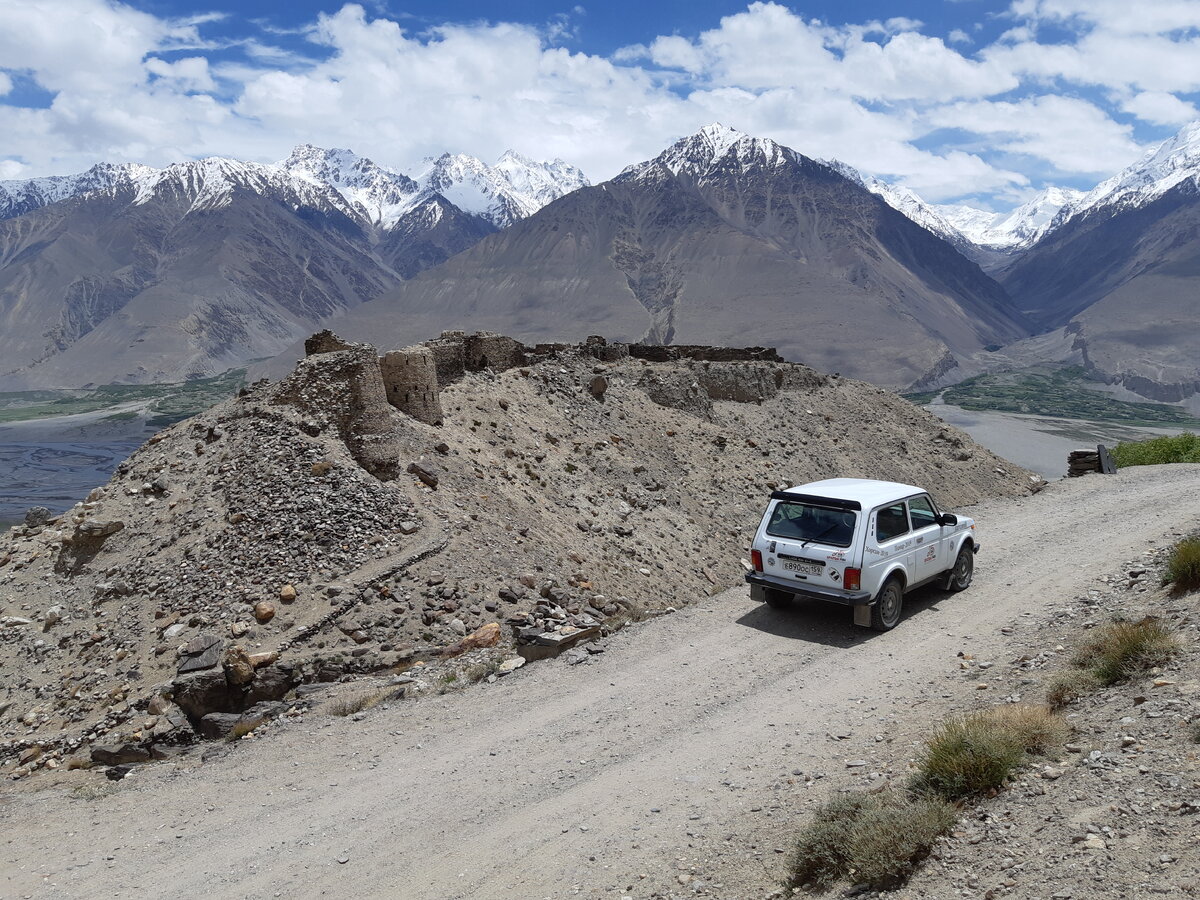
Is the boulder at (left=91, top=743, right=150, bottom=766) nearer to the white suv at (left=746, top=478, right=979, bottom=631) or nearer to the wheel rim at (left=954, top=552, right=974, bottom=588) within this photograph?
the white suv at (left=746, top=478, right=979, bottom=631)

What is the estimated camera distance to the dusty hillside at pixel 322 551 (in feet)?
39.5

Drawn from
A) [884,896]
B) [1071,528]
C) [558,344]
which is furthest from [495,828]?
[558,344]

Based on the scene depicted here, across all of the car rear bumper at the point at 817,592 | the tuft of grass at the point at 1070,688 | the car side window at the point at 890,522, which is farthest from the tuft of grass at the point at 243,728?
the tuft of grass at the point at 1070,688

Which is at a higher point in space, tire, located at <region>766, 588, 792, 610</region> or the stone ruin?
the stone ruin

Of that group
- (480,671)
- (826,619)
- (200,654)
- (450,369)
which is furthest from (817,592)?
(450,369)

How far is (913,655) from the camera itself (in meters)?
9.85

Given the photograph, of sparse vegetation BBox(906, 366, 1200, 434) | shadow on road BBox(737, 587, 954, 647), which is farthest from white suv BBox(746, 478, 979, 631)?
sparse vegetation BBox(906, 366, 1200, 434)

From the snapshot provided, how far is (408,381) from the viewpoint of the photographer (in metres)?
18.8

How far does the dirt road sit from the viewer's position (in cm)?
620

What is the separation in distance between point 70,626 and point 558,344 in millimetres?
16705

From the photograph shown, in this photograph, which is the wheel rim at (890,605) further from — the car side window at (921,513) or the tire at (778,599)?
the tire at (778,599)

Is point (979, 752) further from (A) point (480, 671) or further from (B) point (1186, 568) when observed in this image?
(A) point (480, 671)

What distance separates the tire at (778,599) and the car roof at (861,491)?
4.63 ft

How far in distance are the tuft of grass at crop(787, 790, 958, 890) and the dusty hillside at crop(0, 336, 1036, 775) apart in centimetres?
632
